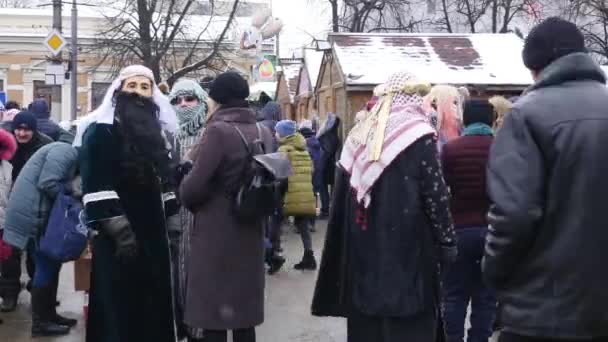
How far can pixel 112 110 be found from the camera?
15.1ft

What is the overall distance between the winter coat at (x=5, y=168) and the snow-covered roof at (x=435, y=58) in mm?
10107

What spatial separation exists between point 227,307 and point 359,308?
2.61ft

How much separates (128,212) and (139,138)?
0.45 m

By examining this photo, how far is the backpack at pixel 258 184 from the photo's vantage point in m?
4.37

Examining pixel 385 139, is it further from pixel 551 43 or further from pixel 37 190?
pixel 37 190

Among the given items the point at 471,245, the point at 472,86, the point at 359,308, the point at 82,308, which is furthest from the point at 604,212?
the point at 472,86

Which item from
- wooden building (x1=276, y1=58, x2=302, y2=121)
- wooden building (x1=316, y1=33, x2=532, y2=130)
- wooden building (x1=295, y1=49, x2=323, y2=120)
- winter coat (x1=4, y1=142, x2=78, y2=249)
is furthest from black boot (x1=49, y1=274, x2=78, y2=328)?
wooden building (x1=276, y1=58, x2=302, y2=121)

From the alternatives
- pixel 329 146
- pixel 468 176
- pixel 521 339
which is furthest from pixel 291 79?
pixel 521 339

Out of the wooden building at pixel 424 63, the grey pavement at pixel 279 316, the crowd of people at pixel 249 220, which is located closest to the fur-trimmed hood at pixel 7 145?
the crowd of people at pixel 249 220

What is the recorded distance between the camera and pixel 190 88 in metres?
5.64

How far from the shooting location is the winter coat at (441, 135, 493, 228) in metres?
4.90

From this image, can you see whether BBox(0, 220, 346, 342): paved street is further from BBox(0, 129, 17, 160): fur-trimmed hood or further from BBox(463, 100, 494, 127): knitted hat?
BBox(463, 100, 494, 127): knitted hat

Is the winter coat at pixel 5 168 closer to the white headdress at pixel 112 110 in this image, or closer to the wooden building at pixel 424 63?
the white headdress at pixel 112 110

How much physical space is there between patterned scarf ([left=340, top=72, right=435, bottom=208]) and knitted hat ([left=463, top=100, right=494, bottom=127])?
2.74 ft
